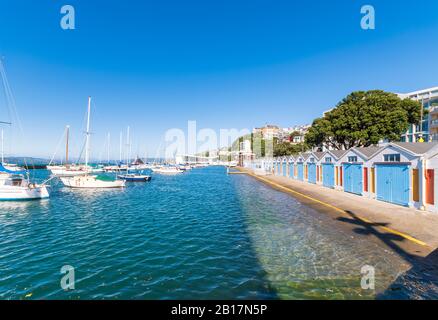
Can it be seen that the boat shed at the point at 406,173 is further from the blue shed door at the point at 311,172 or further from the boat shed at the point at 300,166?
the boat shed at the point at 300,166

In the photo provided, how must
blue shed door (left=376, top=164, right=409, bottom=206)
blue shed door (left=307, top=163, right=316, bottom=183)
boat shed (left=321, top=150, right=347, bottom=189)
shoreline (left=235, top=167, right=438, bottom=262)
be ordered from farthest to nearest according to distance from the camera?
blue shed door (left=307, top=163, right=316, bottom=183) → boat shed (left=321, top=150, right=347, bottom=189) → blue shed door (left=376, top=164, right=409, bottom=206) → shoreline (left=235, top=167, right=438, bottom=262)

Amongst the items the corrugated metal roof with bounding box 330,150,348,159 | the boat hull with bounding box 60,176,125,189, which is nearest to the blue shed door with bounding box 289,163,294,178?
the corrugated metal roof with bounding box 330,150,348,159

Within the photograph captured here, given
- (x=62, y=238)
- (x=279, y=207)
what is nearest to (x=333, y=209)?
(x=279, y=207)

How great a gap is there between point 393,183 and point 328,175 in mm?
11725

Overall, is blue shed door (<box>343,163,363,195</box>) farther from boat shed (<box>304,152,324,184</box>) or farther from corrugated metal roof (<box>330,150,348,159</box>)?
boat shed (<box>304,152,324,184</box>)

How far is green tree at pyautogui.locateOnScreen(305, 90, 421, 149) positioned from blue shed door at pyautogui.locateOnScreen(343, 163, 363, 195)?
58.0 ft

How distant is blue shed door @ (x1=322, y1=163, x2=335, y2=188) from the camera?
27281mm

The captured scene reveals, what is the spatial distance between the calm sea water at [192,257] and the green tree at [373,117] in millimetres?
30323

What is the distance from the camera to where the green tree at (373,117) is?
36469 millimetres

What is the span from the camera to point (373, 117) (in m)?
37.2

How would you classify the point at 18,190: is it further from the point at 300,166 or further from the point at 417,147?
the point at 300,166

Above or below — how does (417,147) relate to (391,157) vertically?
above

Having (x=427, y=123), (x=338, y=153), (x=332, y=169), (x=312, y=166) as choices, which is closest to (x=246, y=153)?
(x=427, y=123)

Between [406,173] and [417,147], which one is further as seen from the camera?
[417,147]
